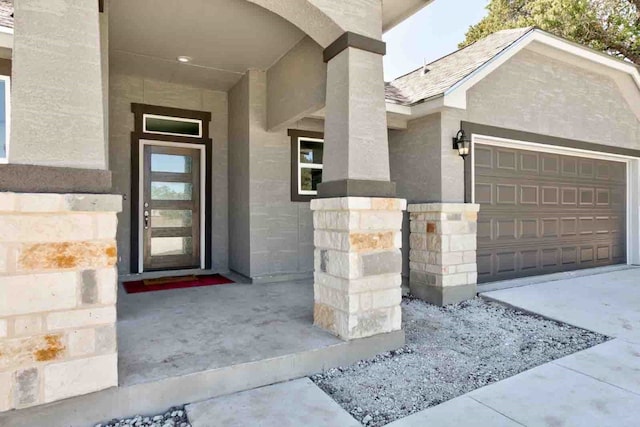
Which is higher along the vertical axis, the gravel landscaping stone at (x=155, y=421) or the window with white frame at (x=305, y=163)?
the window with white frame at (x=305, y=163)

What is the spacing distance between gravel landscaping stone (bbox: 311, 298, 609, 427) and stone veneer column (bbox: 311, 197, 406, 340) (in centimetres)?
34

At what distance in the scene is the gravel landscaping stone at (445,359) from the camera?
2.61 meters

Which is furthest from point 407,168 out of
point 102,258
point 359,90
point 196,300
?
point 102,258

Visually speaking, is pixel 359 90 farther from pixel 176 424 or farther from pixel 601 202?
pixel 601 202

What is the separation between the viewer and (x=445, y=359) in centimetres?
326

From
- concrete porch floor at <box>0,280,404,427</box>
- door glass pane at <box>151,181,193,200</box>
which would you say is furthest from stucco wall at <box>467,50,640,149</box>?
door glass pane at <box>151,181,193,200</box>

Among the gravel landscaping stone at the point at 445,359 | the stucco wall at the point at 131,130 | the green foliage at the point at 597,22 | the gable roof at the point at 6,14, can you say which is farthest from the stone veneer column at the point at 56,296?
the green foliage at the point at 597,22

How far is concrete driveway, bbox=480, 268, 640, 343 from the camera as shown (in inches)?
159

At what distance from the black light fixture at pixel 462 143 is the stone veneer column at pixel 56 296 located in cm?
425

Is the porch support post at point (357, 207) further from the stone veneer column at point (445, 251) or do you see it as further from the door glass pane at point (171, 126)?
the door glass pane at point (171, 126)

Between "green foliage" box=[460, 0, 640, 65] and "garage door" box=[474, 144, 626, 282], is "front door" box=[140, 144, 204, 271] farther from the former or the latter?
"green foliage" box=[460, 0, 640, 65]

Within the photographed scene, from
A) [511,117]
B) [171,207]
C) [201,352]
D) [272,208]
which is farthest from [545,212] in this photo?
[171,207]

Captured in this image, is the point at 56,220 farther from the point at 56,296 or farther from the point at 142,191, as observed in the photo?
the point at 142,191

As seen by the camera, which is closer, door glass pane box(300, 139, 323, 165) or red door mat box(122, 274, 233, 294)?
red door mat box(122, 274, 233, 294)
